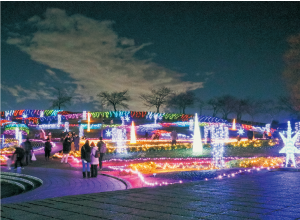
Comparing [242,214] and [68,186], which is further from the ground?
[242,214]

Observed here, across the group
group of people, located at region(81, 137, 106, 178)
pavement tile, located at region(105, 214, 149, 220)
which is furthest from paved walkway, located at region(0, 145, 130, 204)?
pavement tile, located at region(105, 214, 149, 220)

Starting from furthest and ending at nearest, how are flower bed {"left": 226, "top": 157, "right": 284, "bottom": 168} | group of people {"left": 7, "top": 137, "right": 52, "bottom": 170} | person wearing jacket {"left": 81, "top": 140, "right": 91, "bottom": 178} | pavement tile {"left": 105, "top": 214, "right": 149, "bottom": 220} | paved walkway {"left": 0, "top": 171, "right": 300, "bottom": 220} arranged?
group of people {"left": 7, "top": 137, "right": 52, "bottom": 170}, flower bed {"left": 226, "top": 157, "right": 284, "bottom": 168}, person wearing jacket {"left": 81, "top": 140, "right": 91, "bottom": 178}, paved walkway {"left": 0, "top": 171, "right": 300, "bottom": 220}, pavement tile {"left": 105, "top": 214, "right": 149, "bottom": 220}

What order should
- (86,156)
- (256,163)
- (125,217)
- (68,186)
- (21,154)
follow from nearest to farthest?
(125,217) → (68,186) → (86,156) → (256,163) → (21,154)

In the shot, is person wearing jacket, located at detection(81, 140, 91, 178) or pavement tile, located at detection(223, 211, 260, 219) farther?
person wearing jacket, located at detection(81, 140, 91, 178)

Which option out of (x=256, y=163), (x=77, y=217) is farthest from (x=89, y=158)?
(x=77, y=217)

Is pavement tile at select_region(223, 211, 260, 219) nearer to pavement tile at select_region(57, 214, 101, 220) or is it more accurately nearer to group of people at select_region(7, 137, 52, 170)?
pavement tile at select_region(57, 214, 101, 220)

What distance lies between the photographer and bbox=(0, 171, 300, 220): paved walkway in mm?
4602

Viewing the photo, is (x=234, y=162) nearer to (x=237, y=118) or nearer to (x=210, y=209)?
(x=210, y=209)

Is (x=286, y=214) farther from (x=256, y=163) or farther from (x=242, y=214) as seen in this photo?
(x=256, y=163)

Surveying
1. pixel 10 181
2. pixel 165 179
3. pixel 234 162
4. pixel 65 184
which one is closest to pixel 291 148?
pixel 234 162

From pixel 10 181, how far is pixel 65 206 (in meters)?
9.54

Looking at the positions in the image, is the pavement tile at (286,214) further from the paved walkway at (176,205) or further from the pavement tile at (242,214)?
the pavement tile at (242,214)

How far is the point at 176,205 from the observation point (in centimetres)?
531

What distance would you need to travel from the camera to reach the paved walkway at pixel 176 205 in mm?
4602
